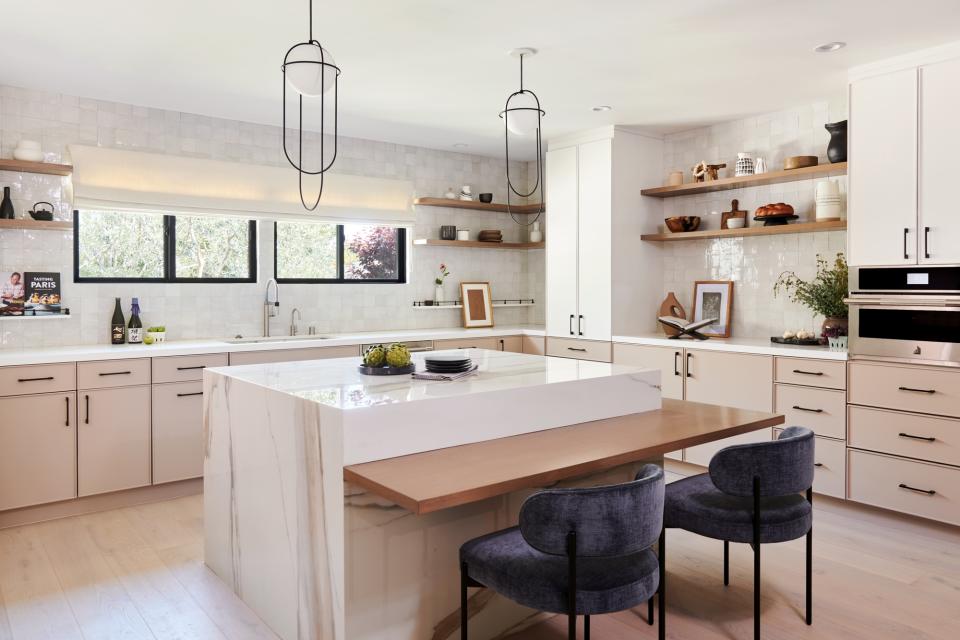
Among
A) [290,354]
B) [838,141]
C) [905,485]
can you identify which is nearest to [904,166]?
[838,141]

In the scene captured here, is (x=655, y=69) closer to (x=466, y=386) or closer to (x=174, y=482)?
(x=466, y=386)

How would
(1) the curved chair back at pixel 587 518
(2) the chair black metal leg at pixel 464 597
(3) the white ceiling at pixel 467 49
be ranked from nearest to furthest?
(1) the curved chair back at pixel 587 518 < (2) the chair black metal leg at pixel 464 597 < (3) the white ceiling at pixel 467 49

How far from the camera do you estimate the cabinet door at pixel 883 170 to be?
377 centimetres

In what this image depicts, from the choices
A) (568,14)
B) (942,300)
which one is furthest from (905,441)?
(568,14)

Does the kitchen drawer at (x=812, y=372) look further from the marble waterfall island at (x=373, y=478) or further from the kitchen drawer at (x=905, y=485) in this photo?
the marble waterfall island at (x=373, y=478)

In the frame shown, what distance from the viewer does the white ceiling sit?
3.13 metres

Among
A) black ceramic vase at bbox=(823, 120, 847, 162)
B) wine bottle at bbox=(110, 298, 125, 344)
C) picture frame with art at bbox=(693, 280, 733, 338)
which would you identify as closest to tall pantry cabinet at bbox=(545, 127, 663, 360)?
picture frame with art at bbox=(693, 280, 733, 338)

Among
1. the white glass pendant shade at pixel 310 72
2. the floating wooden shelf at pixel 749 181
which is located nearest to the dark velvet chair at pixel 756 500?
the white glass pendant shade at pixel 310 72

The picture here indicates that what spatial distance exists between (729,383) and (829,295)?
827 mm

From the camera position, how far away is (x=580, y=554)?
1912 mm

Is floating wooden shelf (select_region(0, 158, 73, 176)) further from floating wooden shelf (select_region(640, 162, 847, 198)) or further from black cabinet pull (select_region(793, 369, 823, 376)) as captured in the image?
black cabinet pull (select_region(793, 369, 823, 376))

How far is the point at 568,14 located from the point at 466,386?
178 centimetres

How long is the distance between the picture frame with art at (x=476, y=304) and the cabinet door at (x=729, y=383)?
81.1 inches

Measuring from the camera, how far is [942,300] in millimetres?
3635
